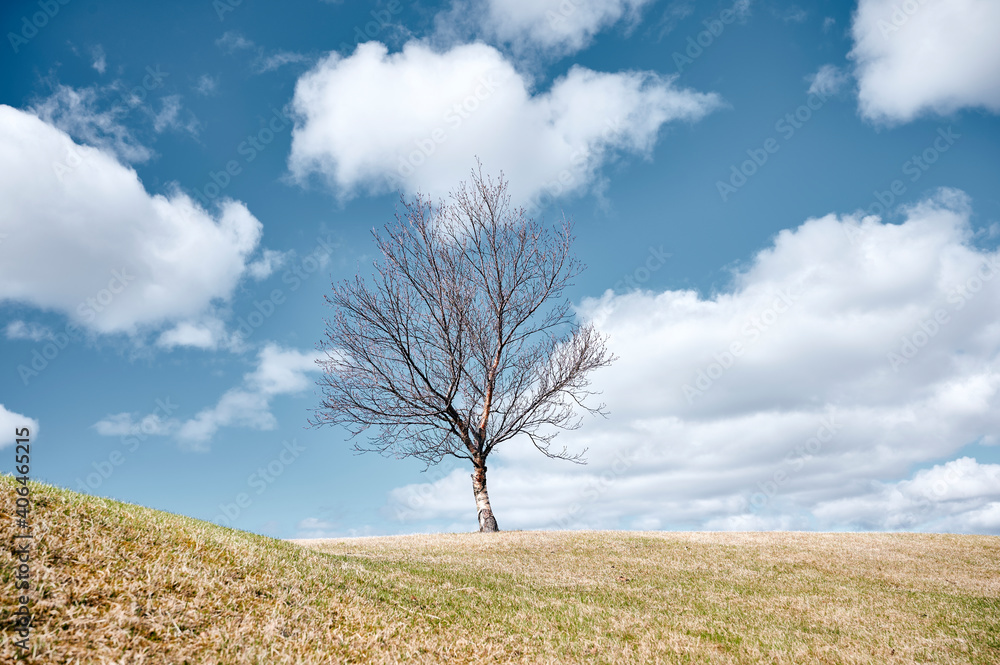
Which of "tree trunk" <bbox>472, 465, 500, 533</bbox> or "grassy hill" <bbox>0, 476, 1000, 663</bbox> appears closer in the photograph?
"grassy hill" <bbox>0, 476, 1000, 663</bbox>

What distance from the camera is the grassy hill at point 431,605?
20.4 feet

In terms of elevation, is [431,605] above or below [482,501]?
below

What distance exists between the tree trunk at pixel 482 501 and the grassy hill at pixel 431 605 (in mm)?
6133

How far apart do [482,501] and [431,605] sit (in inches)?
536

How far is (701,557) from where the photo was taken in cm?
1727

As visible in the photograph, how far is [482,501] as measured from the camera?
887 inches

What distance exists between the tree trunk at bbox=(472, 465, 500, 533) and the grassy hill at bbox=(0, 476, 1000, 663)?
20.1 feet

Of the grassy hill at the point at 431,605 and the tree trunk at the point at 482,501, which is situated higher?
the tree trunk at the point at 482,501

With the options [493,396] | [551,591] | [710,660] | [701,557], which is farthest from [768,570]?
[493,396]

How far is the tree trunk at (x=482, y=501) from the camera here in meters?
22.1

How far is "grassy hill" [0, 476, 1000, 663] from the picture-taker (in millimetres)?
6227

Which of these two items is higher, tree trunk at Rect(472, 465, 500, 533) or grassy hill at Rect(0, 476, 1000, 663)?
tree trunk at Rect(472, 465, 500, 533)

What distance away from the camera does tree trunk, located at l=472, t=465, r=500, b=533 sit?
72.4 feet

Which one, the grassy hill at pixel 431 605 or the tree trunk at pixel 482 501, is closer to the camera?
the grassy hill at pixel 431 605
